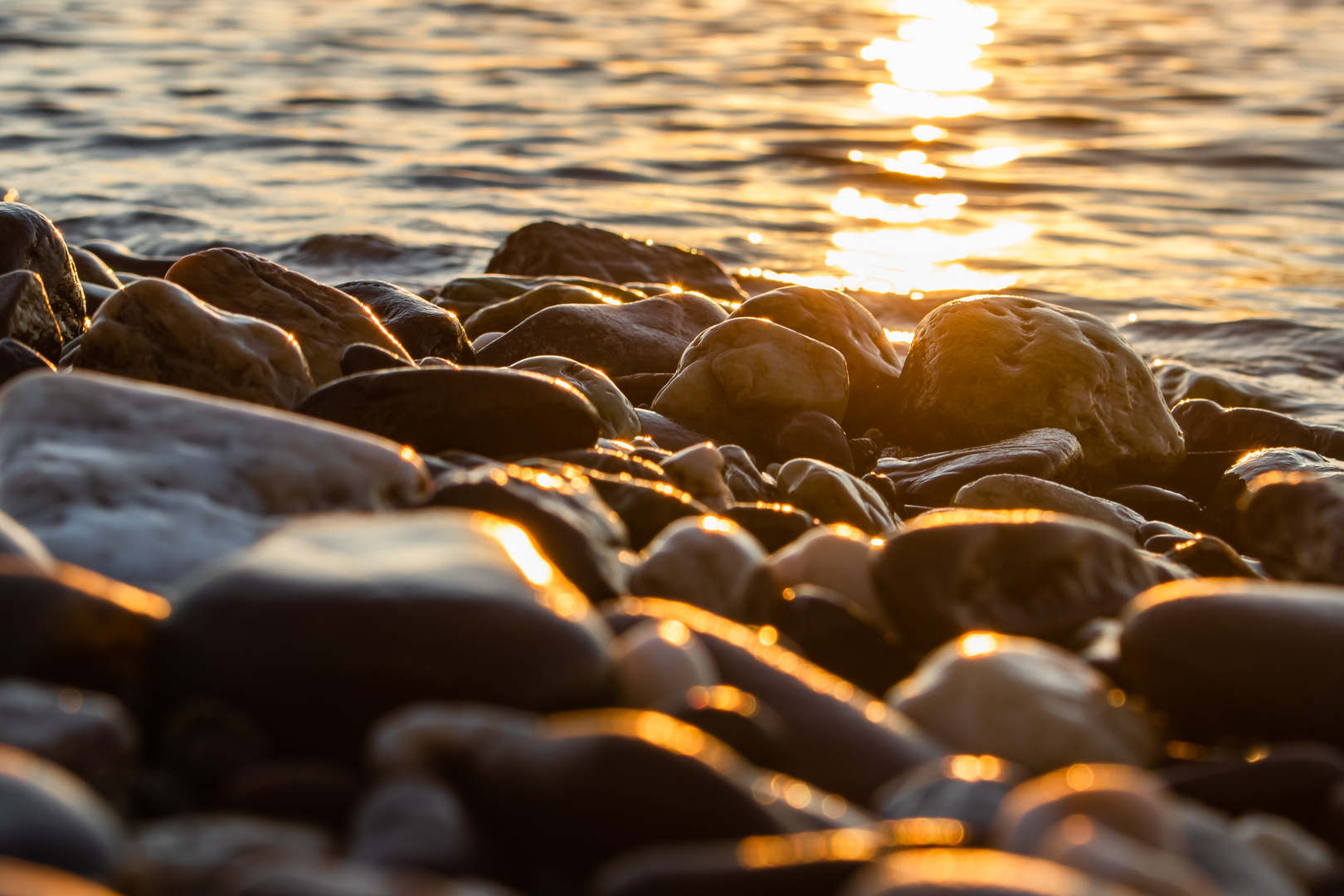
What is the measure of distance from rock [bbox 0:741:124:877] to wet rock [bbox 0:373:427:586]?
743 mm

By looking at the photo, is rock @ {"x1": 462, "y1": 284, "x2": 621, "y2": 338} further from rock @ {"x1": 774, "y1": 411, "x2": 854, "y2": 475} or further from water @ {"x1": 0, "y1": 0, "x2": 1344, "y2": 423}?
water @ {"x1": 0, "y1": 0, "x2": 1344, "y2": 423}

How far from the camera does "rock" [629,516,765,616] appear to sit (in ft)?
7.09

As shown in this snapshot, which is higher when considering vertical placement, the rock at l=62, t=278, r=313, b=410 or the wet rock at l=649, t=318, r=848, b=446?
the rock at l=62, t=278, r=313, b=410

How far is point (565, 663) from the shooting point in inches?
60.9

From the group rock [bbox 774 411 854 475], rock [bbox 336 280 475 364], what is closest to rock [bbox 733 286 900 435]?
rock [bbox 774 411 854 475]

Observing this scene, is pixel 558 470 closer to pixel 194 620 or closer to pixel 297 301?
pixel 194 620

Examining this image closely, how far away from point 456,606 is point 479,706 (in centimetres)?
13

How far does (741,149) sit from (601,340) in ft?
22.4

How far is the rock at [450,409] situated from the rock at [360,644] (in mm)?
1213

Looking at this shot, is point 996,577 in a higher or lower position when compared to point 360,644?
lower

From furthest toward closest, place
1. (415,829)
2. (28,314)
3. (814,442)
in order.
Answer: (814,442), (28,314), (415,829)

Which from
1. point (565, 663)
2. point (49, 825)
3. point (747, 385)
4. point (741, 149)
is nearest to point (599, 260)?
point (747, 385)

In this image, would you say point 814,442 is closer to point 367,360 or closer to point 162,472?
point 367,360

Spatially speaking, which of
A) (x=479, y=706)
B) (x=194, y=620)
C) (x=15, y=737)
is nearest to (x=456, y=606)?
(x=479, y=706)
